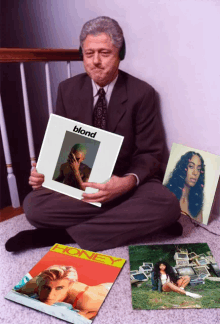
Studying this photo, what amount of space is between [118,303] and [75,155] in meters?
0.51

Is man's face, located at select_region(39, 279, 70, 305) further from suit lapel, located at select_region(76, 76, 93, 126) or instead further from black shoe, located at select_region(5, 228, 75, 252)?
suit lapel, located at select_region(76, 76, 93, 126)

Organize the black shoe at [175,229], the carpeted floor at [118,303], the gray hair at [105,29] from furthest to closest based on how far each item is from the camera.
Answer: the black shoe at [175,229]
the gray hair at [105,29]
the carpeted floor at [118,303]

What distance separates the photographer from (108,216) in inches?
43.4

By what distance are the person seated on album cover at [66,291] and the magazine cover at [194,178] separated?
20.7 inches

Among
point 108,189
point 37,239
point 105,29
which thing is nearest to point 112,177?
point 108,189

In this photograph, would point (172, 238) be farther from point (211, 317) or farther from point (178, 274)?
point (211, 317)

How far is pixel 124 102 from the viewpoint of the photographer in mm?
1164

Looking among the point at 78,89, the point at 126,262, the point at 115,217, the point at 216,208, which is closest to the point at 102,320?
the point at 126,262

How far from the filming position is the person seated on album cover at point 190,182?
1244 mm

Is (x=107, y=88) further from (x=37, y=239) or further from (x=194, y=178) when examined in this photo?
(x=37, y=239)

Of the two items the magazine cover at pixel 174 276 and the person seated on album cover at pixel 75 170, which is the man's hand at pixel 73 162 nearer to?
the person seated on album cover at pixel 75 170

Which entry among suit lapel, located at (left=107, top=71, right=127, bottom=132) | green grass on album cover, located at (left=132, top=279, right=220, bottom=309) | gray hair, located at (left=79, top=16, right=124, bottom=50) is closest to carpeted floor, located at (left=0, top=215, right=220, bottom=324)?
green grass on album cover, located at (left=132, top=279, right=220, bottom=309)

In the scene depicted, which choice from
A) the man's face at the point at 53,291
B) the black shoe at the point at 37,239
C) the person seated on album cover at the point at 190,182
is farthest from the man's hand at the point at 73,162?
the person seated on album cover at the point at 190,182

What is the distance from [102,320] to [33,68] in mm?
1505
